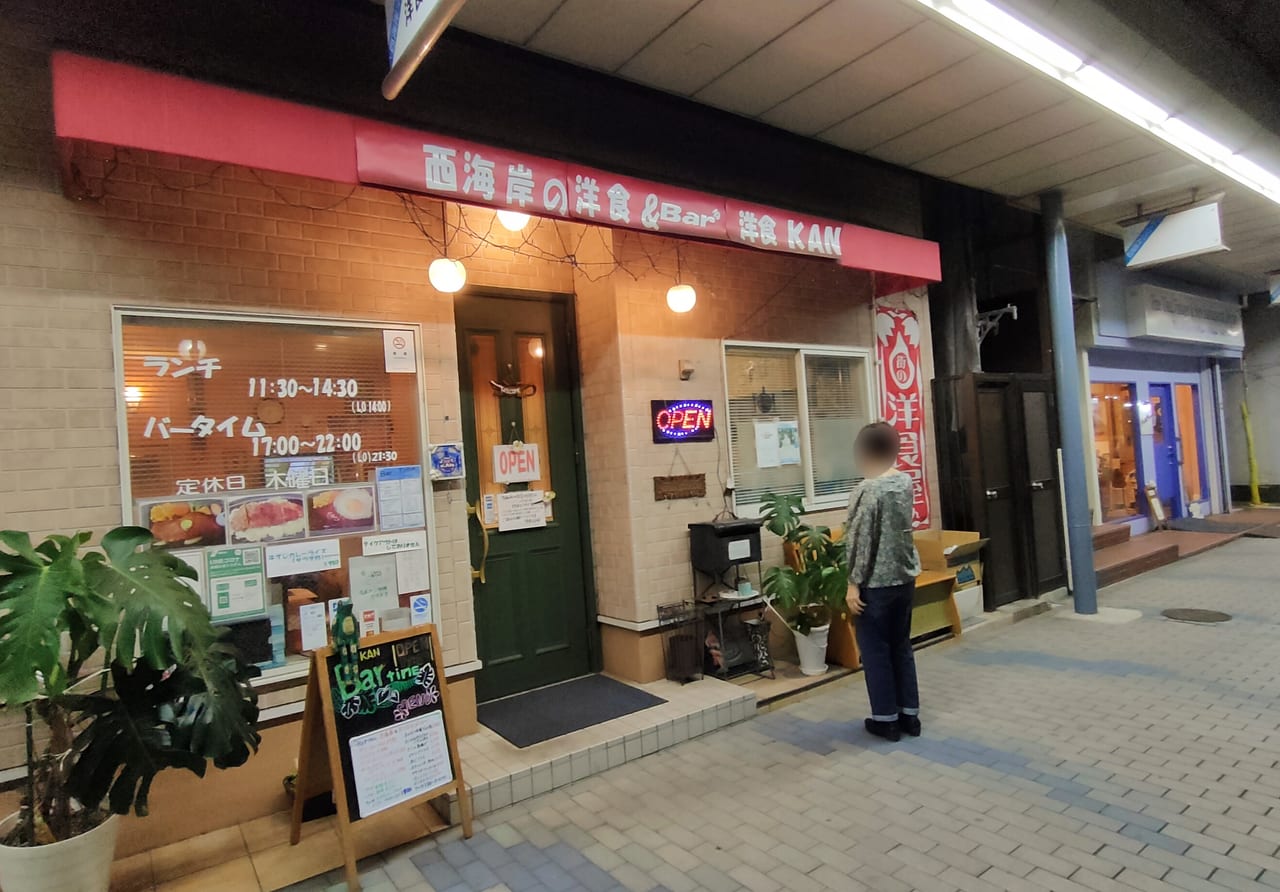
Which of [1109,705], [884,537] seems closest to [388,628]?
[884,537]

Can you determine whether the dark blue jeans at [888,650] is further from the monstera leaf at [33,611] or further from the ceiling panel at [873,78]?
the monstera leaf at [33,611]

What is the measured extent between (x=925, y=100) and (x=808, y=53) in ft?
3.87

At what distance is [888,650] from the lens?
14.1 feet

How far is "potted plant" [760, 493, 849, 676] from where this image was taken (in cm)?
520

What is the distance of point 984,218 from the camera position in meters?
8.05

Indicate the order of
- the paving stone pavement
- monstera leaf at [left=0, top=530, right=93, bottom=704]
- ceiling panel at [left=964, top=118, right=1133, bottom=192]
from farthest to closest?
ceiling panel at [left=964, top=118, right=1133, bottom=192] < the paving stone pavement < monstera leaf at [left=0, top=530, right=93, bottom=704]

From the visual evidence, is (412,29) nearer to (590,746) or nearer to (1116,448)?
(590,746)

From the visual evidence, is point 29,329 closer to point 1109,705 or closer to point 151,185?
point 151,185

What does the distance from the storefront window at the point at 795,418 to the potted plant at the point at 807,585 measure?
0.49 meters

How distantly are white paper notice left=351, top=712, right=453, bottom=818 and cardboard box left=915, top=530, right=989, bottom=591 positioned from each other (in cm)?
454

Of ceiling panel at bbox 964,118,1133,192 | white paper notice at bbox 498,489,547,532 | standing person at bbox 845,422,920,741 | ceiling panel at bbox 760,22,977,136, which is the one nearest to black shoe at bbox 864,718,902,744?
standing person at bbox 845,422,920,741

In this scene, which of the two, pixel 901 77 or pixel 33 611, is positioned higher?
pixel 901 77

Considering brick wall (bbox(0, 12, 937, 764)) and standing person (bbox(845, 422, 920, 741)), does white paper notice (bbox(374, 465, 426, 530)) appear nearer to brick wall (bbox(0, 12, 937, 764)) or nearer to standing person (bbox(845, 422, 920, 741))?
brick wall (bbox(0, 12, 937, 764))

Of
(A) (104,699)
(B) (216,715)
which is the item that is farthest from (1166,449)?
(A) (104,699)
